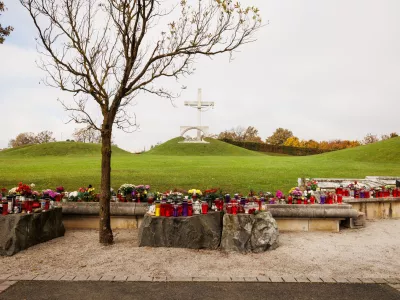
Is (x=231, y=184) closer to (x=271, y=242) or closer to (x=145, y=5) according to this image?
(x=271, y=242)

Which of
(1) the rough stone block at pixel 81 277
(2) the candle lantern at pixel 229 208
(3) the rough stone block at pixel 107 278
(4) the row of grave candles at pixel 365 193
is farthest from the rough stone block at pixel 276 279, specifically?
(4) the row of grave candles at pixel 365 193

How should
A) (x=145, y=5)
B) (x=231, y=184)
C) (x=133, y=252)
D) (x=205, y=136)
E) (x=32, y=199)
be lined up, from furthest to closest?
(x=205, y=136), (x=231, y=184), (x=32, y=199), (x=145, y=5), (x=133, y=252)

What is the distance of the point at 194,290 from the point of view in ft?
17.7

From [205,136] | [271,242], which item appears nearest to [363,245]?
[271,242]

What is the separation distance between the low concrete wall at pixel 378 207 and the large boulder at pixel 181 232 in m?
5.60

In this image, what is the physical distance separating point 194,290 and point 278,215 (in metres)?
4.51

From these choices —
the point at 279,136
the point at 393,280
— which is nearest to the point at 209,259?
the point at 393,280

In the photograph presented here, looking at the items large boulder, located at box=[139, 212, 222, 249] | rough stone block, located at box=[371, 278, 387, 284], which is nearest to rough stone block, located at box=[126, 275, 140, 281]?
large boulder, located at box=[139, 212, 222, 249]

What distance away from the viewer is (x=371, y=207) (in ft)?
38.0

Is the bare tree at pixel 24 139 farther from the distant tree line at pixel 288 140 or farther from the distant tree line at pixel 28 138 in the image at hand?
the distant tree line at pixel 288 140

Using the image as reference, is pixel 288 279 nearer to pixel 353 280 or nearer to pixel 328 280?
pixel 328 280

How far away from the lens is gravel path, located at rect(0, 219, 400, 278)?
6.32 meters

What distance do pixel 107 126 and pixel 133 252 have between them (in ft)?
9.38

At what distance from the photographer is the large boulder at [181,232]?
25.3 ft
